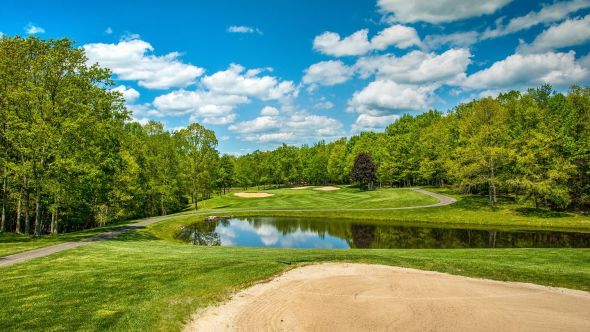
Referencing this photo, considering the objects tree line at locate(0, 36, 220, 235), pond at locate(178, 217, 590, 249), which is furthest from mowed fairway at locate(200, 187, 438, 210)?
tree line at locate(0, 36, 220, 235)

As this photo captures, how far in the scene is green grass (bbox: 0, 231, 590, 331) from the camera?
35.9 ft

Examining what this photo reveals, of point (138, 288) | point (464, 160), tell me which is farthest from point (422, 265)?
point (464, 160)

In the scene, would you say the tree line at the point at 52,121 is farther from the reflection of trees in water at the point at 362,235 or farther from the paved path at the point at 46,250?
the reflection of trees in water at the point at 362,235

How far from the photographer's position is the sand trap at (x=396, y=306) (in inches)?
429

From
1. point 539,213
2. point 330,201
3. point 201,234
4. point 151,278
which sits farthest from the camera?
point 330,201

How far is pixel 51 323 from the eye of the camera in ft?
33.9

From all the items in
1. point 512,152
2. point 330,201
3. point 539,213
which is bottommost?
point 539,213

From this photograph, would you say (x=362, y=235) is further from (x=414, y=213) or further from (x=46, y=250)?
(x=46, y=250)

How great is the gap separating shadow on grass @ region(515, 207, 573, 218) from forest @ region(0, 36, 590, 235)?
4.54 feet

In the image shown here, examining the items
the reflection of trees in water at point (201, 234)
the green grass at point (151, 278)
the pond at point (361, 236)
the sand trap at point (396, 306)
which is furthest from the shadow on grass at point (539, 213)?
the reflection of trees in water at point (201, 234)

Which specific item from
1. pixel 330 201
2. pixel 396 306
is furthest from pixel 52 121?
pixel 330 201

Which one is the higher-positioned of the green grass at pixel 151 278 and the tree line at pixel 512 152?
the tree line at pixel 512 152

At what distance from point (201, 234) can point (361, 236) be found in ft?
62.0

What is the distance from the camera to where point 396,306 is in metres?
12.4
